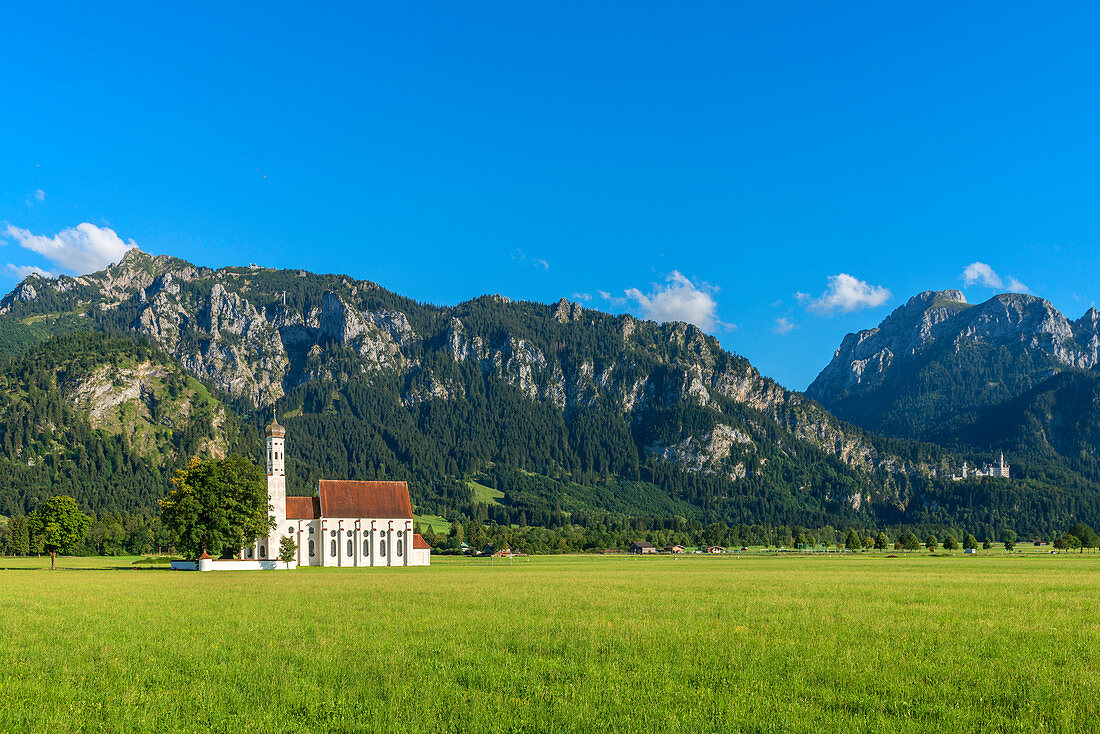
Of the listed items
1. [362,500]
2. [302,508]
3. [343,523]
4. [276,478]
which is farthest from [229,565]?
[362,500]

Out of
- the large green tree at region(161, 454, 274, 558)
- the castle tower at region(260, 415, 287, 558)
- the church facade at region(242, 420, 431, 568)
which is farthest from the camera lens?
the church facade at region(242, 420, 431, 568)

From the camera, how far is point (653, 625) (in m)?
30.8

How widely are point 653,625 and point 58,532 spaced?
98.0m

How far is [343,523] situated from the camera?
5000 inches

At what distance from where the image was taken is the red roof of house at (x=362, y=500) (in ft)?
420

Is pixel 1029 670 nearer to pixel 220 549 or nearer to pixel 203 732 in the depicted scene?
pixel 203 732

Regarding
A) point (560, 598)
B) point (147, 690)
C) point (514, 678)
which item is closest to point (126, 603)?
point (560, 598)

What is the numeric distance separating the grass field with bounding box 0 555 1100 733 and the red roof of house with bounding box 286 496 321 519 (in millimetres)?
87689

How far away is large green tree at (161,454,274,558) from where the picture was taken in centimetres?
9038

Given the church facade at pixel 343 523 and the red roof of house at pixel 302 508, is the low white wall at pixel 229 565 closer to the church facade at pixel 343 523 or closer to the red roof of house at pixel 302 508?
the church facade at pixel 343 523

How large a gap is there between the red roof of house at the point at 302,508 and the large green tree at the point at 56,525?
95.1ft

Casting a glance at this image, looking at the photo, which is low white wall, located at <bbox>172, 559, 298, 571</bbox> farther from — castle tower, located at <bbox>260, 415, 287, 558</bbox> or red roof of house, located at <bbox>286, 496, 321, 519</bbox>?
red roof of house, located at <bbox>286, 496, 321, 519</bbox>

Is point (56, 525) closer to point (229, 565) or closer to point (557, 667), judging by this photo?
point (229, 565)

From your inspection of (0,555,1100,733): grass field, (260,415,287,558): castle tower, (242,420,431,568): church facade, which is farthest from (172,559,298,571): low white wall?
(0,555,1100,733): grass field
